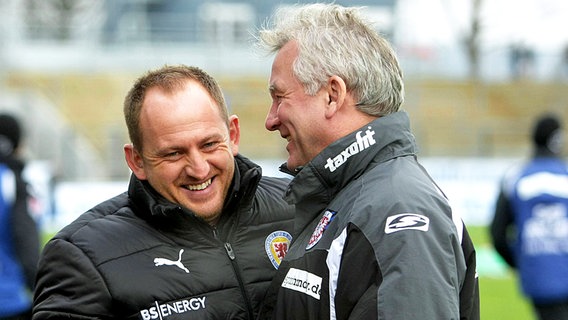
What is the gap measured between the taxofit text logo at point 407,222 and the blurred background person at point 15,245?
14.5ft

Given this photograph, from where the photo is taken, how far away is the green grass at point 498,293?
1145 centimetres

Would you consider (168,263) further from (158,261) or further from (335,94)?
(335,94)

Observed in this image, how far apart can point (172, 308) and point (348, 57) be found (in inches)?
41.5

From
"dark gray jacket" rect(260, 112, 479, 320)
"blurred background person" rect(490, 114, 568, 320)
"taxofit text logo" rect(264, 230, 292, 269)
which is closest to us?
"dark gray jacket" rect(260, 112, 479, 320)

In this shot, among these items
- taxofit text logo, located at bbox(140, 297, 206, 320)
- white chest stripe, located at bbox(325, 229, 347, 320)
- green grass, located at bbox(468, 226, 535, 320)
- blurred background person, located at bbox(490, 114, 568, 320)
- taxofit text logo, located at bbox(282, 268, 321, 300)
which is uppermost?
white chest stripe, located at bbox(325, 229, 347, 320)

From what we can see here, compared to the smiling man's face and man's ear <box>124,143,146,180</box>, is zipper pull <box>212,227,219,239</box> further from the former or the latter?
man's ear <box>124,143,146,180</box>

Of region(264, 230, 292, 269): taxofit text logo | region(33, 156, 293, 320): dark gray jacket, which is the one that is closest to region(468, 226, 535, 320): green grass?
region(264, 230, 292, 269): taxofit text logo

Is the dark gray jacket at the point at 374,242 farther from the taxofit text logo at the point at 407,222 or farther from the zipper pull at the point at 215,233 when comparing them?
the zipper pull at the point at 215,233

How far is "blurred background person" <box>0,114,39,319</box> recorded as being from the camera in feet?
22.6

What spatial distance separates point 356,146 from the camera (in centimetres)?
324

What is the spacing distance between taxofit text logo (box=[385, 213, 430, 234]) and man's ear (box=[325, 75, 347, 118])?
486 millimetres

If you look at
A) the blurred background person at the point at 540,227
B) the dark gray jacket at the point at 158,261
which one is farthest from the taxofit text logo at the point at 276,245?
the blurred background person at the point at 540,227

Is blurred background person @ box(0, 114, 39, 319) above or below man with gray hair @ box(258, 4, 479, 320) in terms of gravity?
below

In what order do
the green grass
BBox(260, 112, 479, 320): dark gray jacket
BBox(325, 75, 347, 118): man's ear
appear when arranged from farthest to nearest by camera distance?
the green grass, BBox(325, 75, 347, 118): man's ear, BBox(260, 112, 479, 320): dark gray jacket
